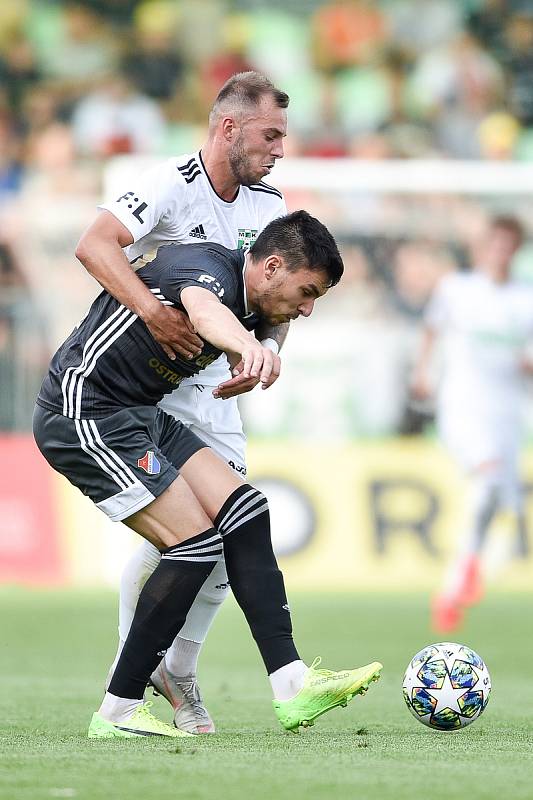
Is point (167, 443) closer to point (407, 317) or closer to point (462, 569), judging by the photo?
point (462, 569)

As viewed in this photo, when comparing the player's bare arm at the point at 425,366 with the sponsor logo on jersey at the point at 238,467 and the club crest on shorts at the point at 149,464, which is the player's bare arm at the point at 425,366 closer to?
the sponsor logo on jersey at the point at 238,467

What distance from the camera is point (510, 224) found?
12.4 metres

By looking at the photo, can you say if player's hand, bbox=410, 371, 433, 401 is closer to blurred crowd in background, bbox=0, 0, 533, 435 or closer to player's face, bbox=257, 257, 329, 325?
blurred crowd in background, bbox=0, 0, 533, 435

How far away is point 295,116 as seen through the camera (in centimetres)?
1767

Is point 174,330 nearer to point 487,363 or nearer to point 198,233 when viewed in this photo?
point 198,233

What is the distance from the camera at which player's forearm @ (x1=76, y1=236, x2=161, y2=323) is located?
5.38 metres

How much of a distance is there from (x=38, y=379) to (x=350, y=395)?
2.82 metres

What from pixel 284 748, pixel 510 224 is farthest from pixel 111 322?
pixel 510 224

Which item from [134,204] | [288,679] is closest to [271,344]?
[134,204]

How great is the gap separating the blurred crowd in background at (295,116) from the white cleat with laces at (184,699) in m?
7.55

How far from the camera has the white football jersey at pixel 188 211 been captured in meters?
5.94

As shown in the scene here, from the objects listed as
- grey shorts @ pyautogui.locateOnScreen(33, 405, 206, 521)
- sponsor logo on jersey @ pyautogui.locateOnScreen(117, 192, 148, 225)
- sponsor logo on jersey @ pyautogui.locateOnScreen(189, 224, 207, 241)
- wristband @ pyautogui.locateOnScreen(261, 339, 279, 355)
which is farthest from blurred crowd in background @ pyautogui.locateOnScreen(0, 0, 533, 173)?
grey shorts @ pyautogui.locateOnScreen(33, 405, 206, 521)

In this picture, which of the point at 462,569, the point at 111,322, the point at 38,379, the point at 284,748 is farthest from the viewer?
the point at 38,379

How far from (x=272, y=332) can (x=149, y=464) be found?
0.86 meters
